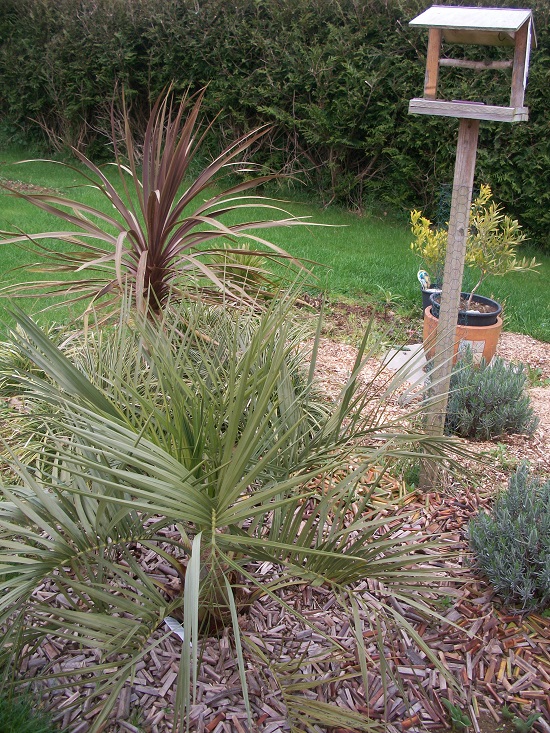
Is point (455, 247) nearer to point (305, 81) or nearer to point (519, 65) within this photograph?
point (519, 65)

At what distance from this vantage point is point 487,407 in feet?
12.4

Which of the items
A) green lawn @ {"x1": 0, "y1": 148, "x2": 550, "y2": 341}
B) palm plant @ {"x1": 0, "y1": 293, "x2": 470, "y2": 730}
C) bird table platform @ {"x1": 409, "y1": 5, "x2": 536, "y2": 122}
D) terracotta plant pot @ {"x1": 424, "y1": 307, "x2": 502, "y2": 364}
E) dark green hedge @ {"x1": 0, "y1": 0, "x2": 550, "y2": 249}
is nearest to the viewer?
palm plant @ {"x1": 0, "y1": 293, "x2": 470, "y2": 730}

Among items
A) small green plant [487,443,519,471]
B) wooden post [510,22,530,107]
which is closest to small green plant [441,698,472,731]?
small green plant [487,443,519,471]

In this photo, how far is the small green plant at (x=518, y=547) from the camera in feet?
7.89

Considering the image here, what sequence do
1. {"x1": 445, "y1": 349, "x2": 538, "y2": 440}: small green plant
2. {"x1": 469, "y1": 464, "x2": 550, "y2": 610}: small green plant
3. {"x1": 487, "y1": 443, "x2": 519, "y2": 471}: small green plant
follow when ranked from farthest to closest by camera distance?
{"x1": 445, "y1": 349, "x2": 538, "y2": 440}: small green plant, {"x1": 487, "y1": 443, "x2": 519, "y2": 471}: small green plant, {"x1": 469, "y1": 464, "x2": 550, "y2": 610}: small green plant

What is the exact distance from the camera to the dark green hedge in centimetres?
845

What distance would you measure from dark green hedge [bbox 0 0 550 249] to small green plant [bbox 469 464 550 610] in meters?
6.61

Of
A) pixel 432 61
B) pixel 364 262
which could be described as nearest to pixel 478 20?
pixel 432 61

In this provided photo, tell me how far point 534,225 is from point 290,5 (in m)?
4.52

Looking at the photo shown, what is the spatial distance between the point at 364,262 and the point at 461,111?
4.51 metres

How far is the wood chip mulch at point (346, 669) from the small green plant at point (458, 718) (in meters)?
0.02

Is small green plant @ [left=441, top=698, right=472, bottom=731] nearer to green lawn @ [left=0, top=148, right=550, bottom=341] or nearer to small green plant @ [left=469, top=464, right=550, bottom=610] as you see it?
small green plant @ [left=469, top=464, right=550, bottom=610]

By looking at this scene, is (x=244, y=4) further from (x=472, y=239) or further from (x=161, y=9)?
(x=472, y=239)

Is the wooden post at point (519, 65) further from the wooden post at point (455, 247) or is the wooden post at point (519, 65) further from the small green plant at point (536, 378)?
the small green plant at point (536, 378)
